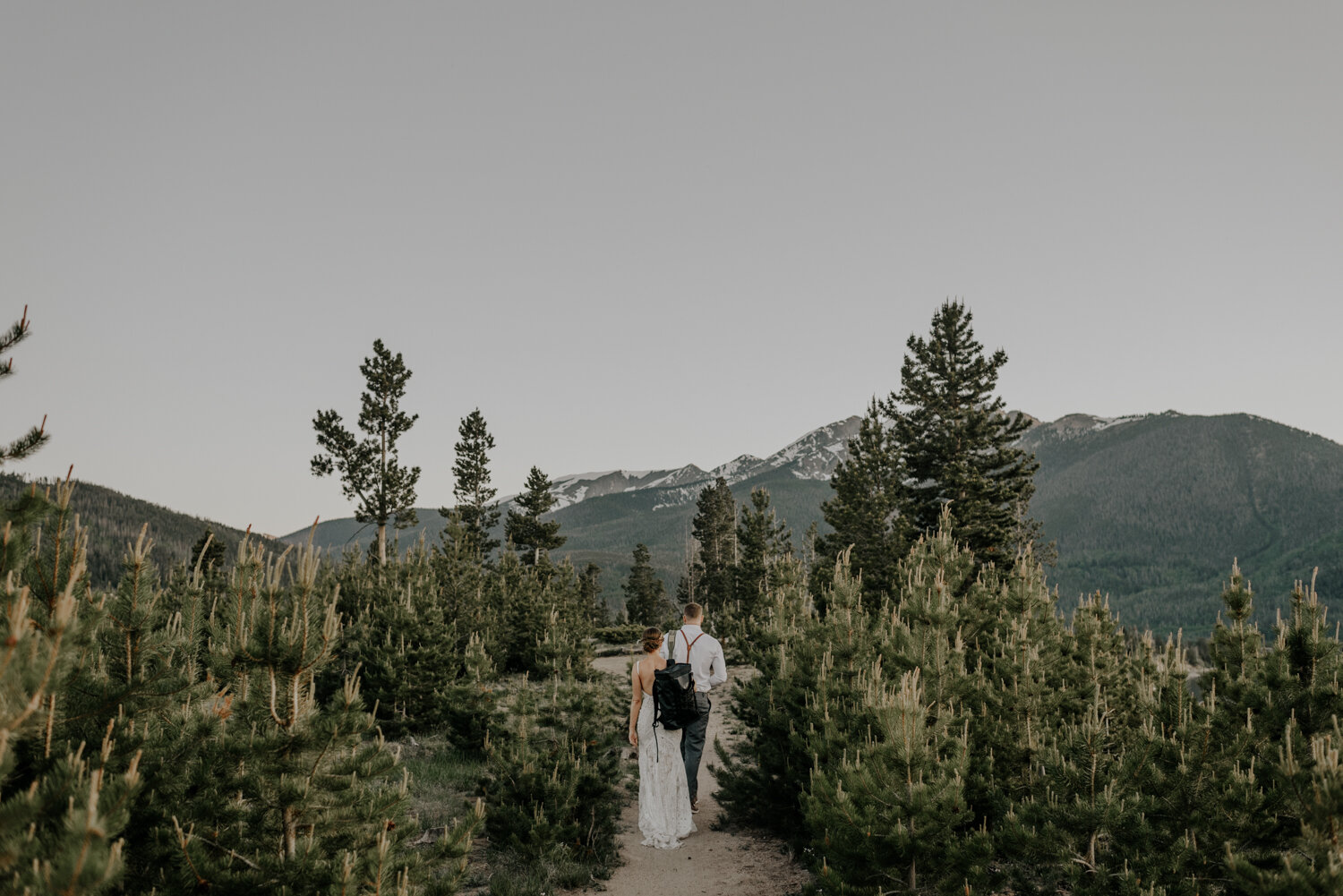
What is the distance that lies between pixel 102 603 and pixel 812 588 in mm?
30571

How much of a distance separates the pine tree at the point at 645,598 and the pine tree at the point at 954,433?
3440cm

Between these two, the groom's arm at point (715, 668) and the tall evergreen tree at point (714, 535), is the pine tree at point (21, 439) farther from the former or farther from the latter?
the tall evergreen tree at point (714, 535)

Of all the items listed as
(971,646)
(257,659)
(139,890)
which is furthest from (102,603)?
(971,646)

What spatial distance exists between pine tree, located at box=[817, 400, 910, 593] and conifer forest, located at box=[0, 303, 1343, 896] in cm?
1690

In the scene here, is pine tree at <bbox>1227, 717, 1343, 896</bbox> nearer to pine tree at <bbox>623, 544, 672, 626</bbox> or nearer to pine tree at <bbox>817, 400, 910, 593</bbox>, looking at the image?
pine tree at <bbox>817, 400, 910, 593</bbox>

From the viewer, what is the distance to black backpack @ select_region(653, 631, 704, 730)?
774cm

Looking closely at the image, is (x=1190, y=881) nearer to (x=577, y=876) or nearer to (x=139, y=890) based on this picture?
(x=577, y=876)

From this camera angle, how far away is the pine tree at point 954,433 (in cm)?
2827

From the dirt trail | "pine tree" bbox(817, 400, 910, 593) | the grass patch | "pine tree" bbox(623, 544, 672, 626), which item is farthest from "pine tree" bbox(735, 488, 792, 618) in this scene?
the dirt trail

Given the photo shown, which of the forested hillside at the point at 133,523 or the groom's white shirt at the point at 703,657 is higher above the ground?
the forested hillside at the point at 133,523

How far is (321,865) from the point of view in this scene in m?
3.79

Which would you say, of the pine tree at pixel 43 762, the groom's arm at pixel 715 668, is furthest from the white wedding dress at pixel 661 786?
the pine tree at pixel 43 762

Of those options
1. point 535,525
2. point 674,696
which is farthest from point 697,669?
point 535,525

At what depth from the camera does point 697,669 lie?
26.9 feet
